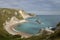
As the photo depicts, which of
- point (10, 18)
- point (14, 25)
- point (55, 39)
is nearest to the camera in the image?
point (55, 39)

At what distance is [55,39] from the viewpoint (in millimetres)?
5531

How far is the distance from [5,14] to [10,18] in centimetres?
191

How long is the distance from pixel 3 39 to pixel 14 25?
21.0ft

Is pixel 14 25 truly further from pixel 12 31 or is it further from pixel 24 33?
pixel 24 33

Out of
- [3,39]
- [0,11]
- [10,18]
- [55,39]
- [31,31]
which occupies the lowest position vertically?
[55,39]

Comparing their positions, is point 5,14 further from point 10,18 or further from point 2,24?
point 2,24

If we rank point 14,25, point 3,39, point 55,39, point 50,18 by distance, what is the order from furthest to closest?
point 14,25
point 50,18
point 3,39
point 55,39

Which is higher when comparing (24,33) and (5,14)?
(5,14)

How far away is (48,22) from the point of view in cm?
1466

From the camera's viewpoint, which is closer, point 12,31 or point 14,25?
point 12,31

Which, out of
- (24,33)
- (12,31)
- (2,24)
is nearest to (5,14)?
(2,24)

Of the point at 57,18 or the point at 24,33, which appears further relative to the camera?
the point at 24,33

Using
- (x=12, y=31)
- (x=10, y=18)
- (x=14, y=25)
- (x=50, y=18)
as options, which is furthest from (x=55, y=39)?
(x=10, y=18)

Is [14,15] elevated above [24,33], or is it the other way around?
[14,15]
